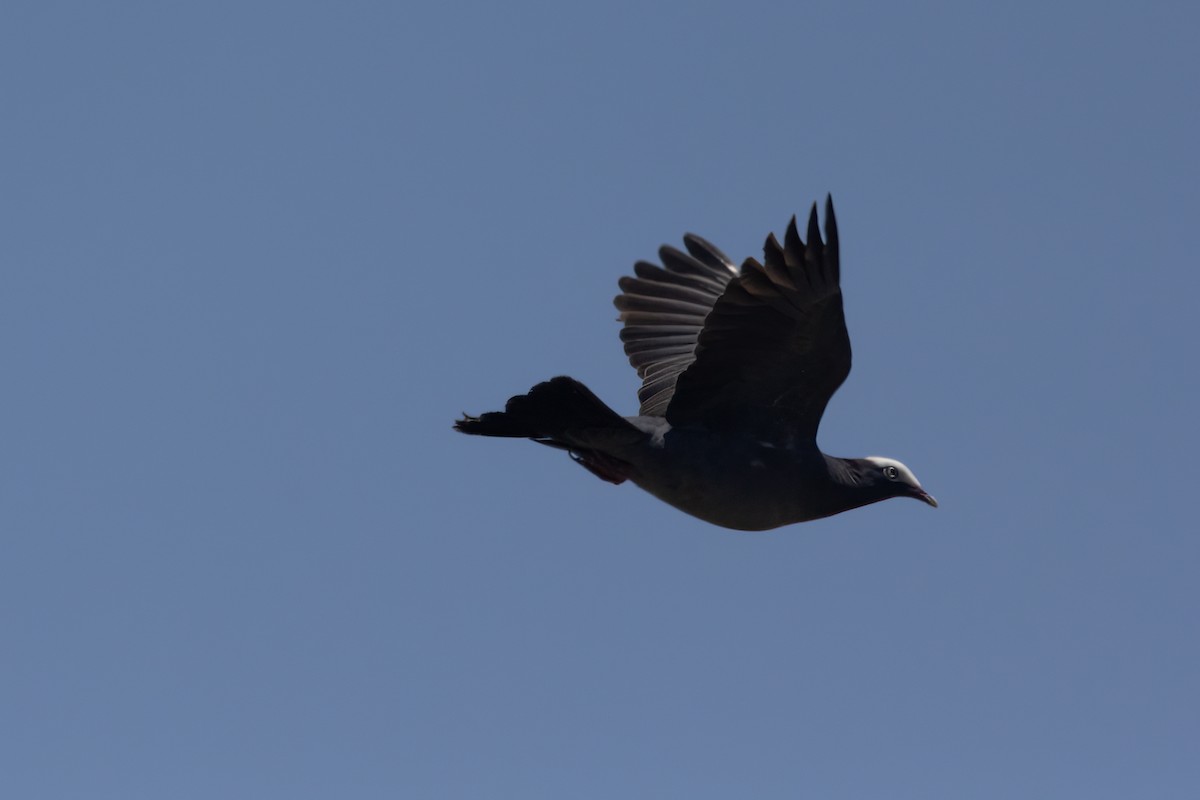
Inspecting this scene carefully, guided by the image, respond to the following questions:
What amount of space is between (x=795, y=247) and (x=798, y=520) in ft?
6.93

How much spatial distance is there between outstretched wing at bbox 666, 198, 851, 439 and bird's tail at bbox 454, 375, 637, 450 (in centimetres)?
57

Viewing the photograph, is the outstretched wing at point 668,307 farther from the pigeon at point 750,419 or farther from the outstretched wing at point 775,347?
the outstretched wing at point 775,347

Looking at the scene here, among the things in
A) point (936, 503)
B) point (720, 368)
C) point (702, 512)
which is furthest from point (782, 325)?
point (936, 503)

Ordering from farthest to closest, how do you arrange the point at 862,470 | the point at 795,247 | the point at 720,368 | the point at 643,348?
the point at 643,348 < the point at 862,470 < the point at 720,368 < the point at 795,247

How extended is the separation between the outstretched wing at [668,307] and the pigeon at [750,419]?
96 cm

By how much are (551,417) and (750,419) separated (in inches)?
51.7

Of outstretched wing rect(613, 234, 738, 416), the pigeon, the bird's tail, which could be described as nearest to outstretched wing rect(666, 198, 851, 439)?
the pigeon

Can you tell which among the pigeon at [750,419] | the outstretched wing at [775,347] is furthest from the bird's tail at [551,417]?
the outstretched wing at [775,347]

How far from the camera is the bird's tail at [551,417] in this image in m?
9.56

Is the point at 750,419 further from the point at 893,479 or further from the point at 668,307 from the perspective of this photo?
the point at 668,307

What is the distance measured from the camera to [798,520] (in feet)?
34.5

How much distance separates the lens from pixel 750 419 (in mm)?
10203

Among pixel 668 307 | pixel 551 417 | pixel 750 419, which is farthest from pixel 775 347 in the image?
pixel 668 307

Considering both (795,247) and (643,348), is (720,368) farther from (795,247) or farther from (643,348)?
(643,348)
